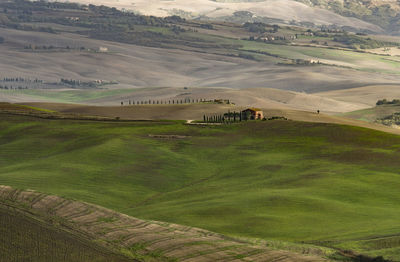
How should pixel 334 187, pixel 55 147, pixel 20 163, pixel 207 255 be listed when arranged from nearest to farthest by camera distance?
1. pixel 207 255
2. pixel 334 187
3. pixel 20 163
4. pixel 55 147

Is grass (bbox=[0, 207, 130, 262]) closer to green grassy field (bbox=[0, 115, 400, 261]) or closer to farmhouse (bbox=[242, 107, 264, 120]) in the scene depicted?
green grassy field (bbox=[0, 115, 400, 261])

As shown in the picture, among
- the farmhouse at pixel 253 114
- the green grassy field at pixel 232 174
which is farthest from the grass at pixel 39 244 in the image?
the farmhouse at pixel 253 114

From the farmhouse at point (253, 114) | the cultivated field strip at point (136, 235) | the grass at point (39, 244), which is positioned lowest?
the farmhouse at point (253, 114)

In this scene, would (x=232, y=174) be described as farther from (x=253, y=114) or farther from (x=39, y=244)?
(x=253, y=114)

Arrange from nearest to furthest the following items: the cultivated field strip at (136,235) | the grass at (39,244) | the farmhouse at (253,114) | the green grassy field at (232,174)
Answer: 1. the grass at (39,244)
2. the cultivated field strip at (136,235)
3. the green grassy field at (232,174)
4. the farmhouse at (253,114)

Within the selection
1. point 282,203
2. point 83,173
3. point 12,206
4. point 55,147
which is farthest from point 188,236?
point 55,147

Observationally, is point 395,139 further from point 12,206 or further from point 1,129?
point 12,206

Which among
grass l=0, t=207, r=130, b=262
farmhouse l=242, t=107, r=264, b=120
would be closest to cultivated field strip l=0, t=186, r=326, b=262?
grass l=0, t=207, r=130, b=262

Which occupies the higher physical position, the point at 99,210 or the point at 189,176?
the point at 99,210

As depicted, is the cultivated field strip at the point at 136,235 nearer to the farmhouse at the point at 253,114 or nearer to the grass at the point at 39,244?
the grass at the point at 39,244
